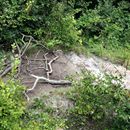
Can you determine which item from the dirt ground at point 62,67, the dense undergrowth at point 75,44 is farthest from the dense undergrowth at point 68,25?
the dirt ground at point 62,67

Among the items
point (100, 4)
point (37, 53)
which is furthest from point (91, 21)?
point (37, 53)

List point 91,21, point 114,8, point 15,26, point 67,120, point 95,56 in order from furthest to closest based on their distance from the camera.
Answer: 1. point 114,8
2. point 91,21
3. point 95,56
4. point 15,26
5. point 67,120

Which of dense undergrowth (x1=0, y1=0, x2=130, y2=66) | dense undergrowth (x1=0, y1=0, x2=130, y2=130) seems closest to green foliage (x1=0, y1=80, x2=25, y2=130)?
dense undergrowth (x1=0, y1=0, x2=130, y2=130)

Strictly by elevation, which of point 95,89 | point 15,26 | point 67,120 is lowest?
point 67,120

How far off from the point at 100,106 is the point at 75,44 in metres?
2.09

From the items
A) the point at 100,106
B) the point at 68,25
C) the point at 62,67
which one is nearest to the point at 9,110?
the point at 100,106

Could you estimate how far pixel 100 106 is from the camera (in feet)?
20.4

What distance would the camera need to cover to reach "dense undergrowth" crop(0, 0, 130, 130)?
556 centimetres

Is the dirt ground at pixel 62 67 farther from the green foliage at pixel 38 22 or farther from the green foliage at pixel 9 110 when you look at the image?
the green foliage at pixel 9 110

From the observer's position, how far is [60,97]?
6.61 meters

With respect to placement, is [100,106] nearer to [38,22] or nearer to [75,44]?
[75,44]

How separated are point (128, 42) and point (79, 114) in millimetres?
3430

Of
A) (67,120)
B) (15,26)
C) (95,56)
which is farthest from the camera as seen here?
(95,56)

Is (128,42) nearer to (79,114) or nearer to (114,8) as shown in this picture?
(114,8)
